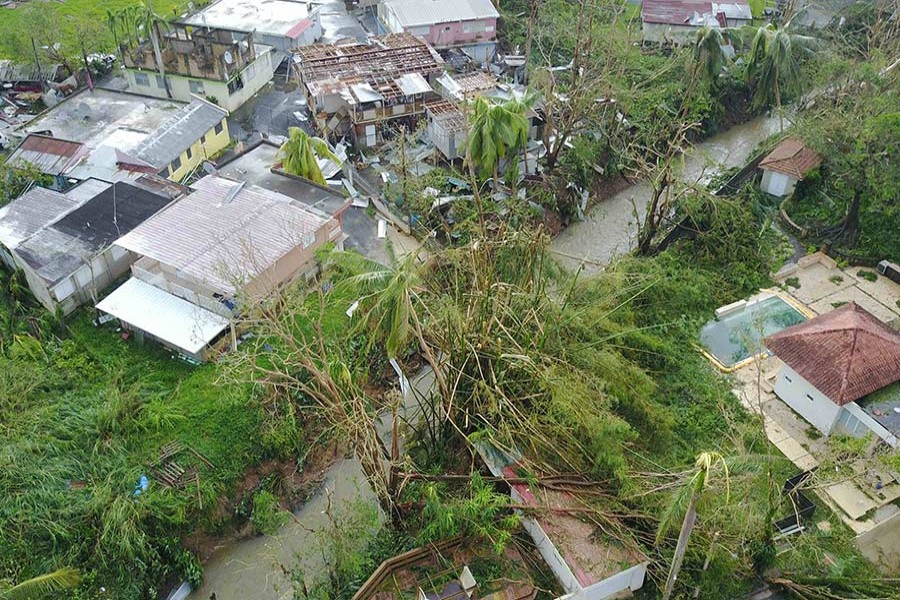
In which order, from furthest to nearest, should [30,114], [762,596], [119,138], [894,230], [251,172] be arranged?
1. [30,114]
2. [119,138]
3. [251,172]
4. [894,230]
5. [762,596]

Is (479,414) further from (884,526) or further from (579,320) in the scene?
(884,526)

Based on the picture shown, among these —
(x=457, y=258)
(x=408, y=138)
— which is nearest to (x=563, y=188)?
(x=408, y=138)

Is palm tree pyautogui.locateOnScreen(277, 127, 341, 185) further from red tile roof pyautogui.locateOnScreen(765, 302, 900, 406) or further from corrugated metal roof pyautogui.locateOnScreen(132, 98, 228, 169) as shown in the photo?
red tile roof pyautogui.locateOnScreen(765, 302, 900, 406)

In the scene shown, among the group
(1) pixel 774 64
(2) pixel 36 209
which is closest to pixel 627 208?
(1) pixel 774 64

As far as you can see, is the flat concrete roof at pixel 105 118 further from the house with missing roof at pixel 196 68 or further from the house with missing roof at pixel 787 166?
the house with missing roof at pixel 787 166

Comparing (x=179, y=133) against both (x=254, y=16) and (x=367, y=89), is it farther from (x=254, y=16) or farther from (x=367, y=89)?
(x=254, y=16)

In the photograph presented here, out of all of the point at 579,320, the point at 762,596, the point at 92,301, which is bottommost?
the point at 762,596
